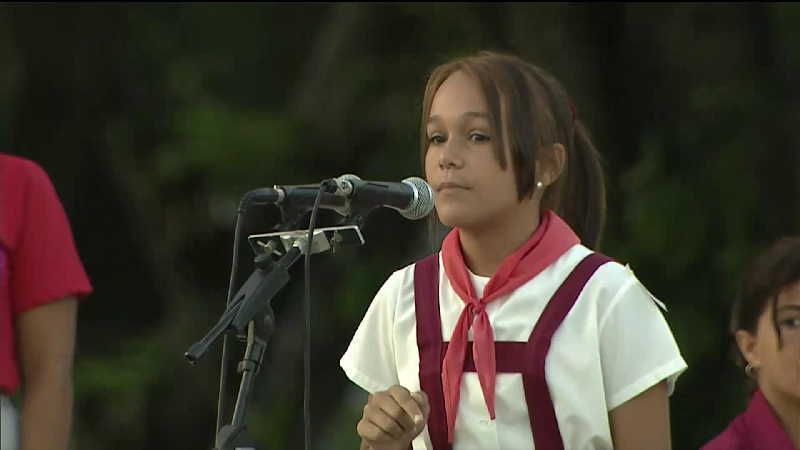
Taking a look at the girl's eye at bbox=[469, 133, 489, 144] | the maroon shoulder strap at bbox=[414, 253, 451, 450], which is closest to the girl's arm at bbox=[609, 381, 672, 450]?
the maroon shoulder strap at bbox=[414, 253, 451, 450]

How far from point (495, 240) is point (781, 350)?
2.26 feet

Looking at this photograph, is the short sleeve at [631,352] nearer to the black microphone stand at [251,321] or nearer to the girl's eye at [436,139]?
the girl's eye at [436,139]

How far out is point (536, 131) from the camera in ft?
8.13

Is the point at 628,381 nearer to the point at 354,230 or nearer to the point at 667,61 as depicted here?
the point at 354,230

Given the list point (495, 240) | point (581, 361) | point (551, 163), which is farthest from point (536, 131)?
point (581, 361)

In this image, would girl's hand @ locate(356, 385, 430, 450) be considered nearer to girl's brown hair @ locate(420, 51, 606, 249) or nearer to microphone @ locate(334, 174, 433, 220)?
microphone @ locate(334, 174, 433, 220)

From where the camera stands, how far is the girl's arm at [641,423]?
2.35m

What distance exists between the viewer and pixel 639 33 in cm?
525

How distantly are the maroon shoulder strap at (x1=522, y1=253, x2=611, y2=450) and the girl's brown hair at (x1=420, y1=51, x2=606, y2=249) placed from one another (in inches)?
8.4

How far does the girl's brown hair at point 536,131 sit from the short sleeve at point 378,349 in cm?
25

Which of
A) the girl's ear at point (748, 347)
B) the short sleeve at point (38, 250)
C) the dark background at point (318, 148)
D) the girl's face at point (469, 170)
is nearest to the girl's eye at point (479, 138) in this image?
the girl's face at point (469, 170)

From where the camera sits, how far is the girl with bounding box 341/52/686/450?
7.69 feet

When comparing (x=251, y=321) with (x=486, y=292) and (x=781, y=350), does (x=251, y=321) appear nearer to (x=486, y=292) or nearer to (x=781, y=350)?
(x=486, y=292)

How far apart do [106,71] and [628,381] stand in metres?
4.12
